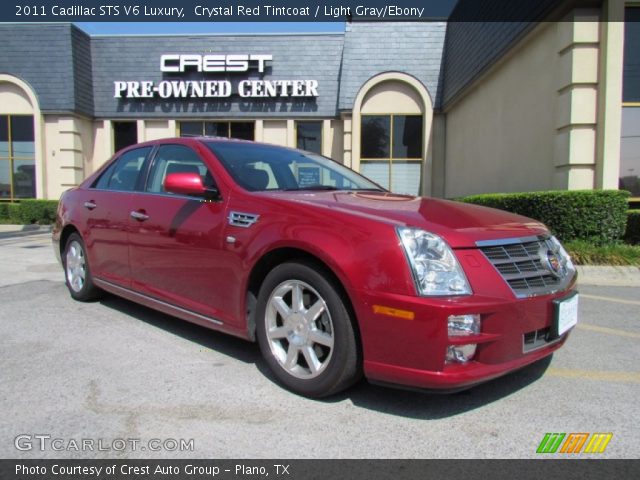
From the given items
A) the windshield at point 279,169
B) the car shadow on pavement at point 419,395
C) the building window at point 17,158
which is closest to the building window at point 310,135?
the building window at point 17,158

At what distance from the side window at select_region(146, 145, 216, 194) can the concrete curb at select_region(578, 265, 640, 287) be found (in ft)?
17.4

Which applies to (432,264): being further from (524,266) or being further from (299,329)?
(299,329)

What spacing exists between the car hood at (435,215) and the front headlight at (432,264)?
6 centimetres

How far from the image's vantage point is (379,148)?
15.6 m

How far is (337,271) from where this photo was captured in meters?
2.54

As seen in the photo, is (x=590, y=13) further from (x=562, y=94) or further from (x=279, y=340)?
(x=279, y=340)

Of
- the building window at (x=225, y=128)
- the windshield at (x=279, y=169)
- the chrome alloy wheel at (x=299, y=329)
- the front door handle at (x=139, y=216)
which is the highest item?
the building window at (x=225, y=128)

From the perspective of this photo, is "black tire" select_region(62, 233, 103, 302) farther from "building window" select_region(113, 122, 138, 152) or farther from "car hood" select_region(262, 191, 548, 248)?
"building window" select_region(113, 122, 138, 152)

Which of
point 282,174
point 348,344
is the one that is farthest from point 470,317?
point 282,174

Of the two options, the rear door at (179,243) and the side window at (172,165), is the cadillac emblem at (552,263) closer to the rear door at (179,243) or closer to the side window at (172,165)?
the rear door at (179,243)

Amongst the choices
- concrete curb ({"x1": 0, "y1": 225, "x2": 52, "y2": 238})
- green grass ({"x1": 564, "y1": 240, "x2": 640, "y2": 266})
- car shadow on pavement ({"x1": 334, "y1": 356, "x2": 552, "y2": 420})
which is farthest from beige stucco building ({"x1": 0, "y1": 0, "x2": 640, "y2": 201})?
car shadow on pavement ({"x1": 334, "y1": 356, "x2": 552, "y2": 420})

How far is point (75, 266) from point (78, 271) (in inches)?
3.2

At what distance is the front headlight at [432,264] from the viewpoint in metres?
2.36

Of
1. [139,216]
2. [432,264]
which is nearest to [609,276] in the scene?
[432,264]
